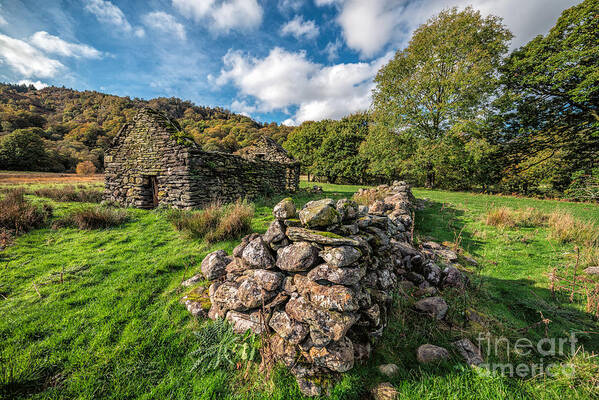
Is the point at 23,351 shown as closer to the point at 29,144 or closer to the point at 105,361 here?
the point at 105,361

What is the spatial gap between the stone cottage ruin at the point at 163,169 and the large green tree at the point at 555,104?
2316 centimetres

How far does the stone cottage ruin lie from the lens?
8.89 meters

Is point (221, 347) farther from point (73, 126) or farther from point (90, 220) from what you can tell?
point (73, 126)

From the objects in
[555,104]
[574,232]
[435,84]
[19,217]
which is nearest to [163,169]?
[19,217]

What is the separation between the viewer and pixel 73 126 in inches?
1663

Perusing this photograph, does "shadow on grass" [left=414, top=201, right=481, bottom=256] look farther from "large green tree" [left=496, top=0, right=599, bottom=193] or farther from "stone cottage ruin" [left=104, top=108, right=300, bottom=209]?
"large green tree" [left=496, top=0, right=599, bottom=193]

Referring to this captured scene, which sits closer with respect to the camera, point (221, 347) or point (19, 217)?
point (221, 347)

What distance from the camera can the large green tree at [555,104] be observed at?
13.3 m

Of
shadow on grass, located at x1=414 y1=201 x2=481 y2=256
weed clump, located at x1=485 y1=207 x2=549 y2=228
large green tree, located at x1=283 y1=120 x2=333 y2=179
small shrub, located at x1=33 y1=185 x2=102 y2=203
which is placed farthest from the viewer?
large green tree, located at x1=283 y1=120 x2=333 y2=179

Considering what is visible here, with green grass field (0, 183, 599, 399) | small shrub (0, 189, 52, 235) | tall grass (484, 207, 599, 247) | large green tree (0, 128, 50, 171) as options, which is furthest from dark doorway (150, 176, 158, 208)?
large green tree (0, 128, 50, 171)

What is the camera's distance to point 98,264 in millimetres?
4344

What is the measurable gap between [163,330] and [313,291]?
90.8 inches

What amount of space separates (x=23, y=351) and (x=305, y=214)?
3.94 meters

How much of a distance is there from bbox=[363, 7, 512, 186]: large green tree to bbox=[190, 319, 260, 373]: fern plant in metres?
20.5
